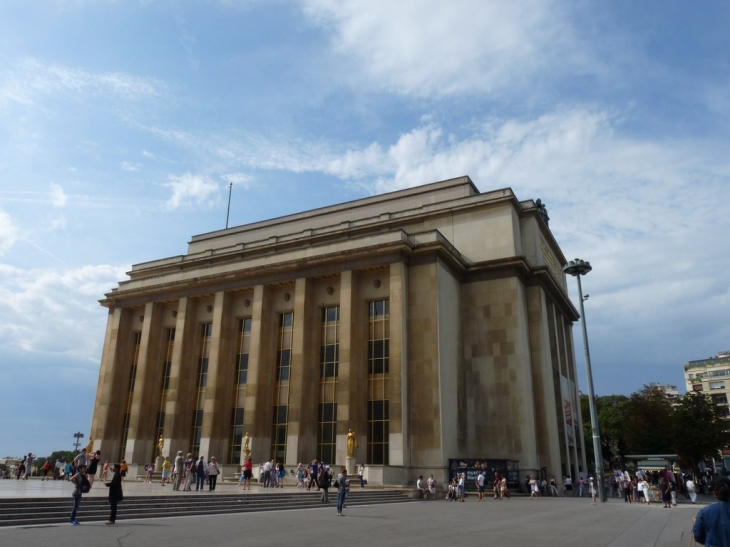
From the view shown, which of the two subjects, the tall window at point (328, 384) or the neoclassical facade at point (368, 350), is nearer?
the neoclassical facade at point (368, 350)

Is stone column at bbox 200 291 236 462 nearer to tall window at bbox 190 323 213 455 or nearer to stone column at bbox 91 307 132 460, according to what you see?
tall window at bbox 190 323 213 455

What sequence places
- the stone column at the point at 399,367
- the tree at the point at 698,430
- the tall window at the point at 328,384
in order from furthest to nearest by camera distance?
1. the tree at the point at 698,430
2. the tall window at the point at 328,384
3. the stone column at the point at 399,367

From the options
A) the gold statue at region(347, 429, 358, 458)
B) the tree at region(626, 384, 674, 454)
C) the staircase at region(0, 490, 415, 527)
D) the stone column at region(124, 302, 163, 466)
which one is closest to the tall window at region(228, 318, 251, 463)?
the stone column at region(124, 302, 163, 466)

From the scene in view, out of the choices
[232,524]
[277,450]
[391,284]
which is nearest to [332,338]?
[391,284]

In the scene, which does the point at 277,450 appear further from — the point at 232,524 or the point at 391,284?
the point at 232,524

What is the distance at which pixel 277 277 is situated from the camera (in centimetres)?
4081

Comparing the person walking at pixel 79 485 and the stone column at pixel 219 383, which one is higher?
the stone column at pixel 219 383

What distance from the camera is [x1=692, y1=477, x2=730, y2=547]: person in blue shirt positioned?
216 inches

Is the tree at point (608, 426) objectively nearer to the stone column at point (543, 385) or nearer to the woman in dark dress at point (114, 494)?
the stone column at point (543, 385)

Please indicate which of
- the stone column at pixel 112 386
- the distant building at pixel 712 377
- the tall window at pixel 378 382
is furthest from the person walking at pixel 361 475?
the distant building at pixel 712 377

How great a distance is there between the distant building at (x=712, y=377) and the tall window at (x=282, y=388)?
8330 cm

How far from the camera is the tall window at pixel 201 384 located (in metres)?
41.3

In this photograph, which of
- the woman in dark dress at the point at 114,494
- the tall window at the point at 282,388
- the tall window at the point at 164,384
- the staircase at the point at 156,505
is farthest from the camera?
the tall window at the point at 164,384

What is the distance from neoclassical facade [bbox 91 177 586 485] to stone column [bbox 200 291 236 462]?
0.36 feet
